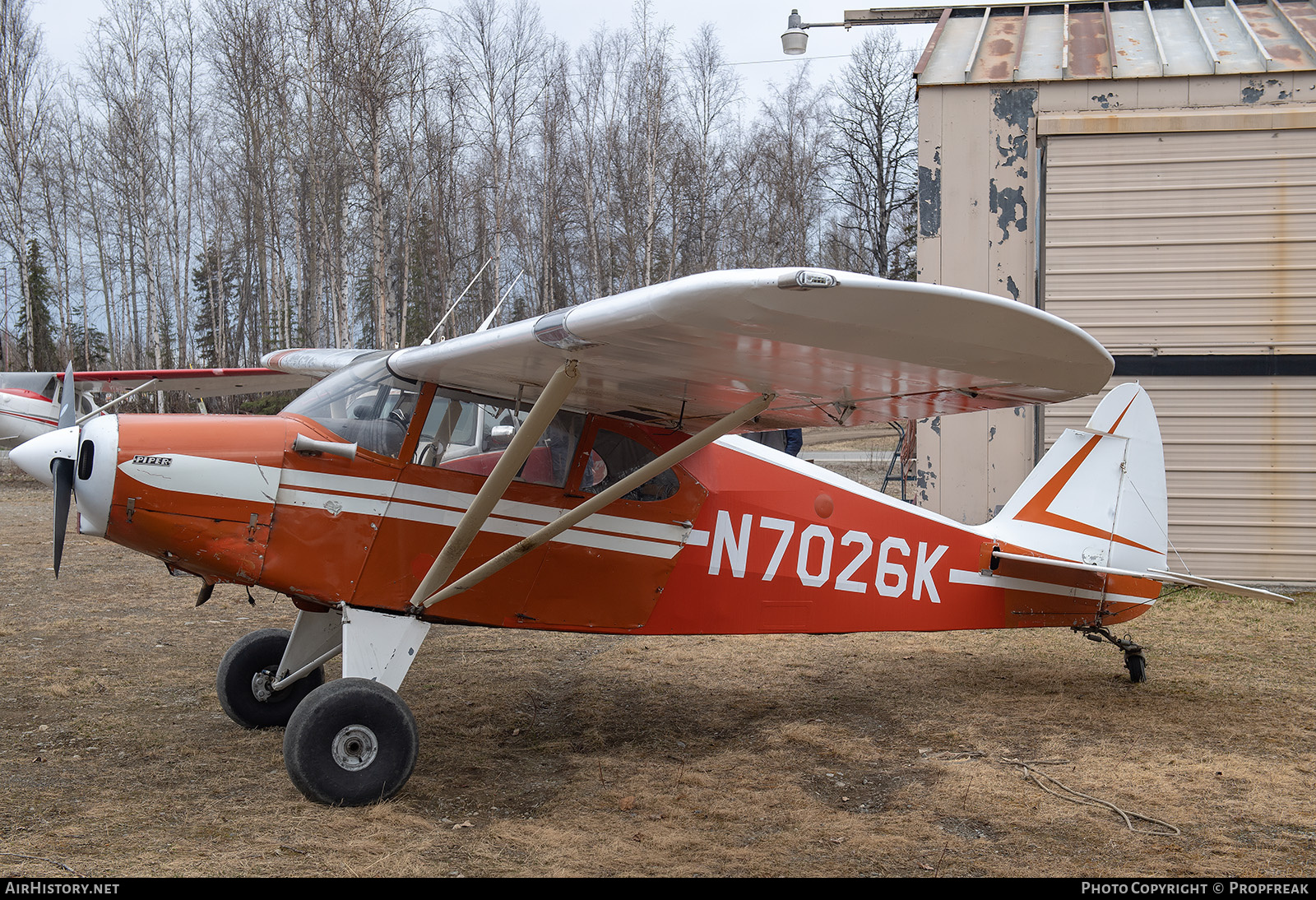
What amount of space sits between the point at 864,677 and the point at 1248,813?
315cm

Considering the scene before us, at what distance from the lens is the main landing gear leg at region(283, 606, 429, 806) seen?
4324 millimetres

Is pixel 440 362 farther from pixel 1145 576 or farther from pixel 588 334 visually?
pixel 1145 576

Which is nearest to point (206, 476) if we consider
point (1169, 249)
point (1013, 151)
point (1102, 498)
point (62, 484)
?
point (62, 484)

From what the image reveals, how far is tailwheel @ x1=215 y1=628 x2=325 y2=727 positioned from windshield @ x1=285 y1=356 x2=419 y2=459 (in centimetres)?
171

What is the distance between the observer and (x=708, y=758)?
214 inches

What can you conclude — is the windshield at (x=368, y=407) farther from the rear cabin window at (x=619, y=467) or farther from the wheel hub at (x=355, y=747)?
the wheel hub at (x=355, y=747)

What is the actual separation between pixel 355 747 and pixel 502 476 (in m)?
1.46

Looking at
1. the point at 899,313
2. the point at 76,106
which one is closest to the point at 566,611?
the point at 899,313

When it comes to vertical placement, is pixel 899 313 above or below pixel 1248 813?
above

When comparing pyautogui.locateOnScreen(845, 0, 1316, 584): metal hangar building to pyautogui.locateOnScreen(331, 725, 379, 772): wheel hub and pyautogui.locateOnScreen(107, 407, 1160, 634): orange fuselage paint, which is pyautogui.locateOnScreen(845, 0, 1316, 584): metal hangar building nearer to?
pyautogui.locateOnScreen(107, 407, 1160, 634): orange fuselage paint

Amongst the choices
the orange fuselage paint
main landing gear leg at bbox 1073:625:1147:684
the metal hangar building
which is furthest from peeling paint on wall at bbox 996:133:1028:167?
main landing gear leg at bbox 1073:625:1147:684

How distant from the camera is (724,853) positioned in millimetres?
4008

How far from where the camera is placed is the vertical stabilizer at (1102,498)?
657 centimetres

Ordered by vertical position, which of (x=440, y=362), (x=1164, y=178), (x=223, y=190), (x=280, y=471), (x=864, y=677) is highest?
(x=223, y=190)
